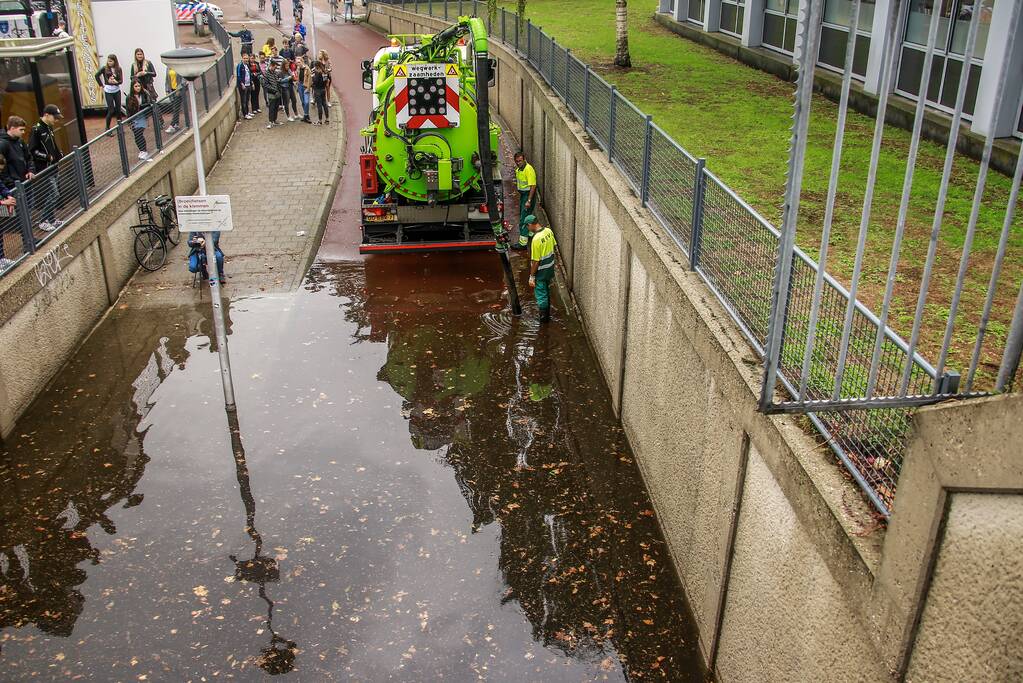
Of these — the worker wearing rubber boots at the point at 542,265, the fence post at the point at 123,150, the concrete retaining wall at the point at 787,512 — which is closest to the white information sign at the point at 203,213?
the worker wearing rubber boots at the point at 542,265

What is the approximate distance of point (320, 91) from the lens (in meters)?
24.3

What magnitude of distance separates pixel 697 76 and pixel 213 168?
1104cm

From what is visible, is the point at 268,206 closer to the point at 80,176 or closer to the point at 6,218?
the point at 80,176

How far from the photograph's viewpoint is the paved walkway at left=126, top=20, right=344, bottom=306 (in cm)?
1392

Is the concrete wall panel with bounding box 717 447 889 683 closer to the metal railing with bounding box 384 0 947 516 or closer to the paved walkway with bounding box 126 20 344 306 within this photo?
the metal railing with bounding box 384 0 947 516

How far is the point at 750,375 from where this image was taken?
585 cm

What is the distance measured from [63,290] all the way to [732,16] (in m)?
18.2

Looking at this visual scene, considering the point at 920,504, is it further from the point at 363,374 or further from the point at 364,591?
the point at 363,374

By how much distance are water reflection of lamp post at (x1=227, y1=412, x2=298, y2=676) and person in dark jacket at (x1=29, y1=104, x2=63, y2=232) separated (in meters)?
3.89

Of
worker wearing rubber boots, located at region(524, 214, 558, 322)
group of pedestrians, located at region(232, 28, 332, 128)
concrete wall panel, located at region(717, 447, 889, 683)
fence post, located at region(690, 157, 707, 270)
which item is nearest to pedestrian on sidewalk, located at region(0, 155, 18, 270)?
worker wearing rubber boots, located at region(524, 214, 558, 322)

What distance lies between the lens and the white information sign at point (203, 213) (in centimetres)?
955

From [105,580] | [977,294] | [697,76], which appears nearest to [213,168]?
[697,76]

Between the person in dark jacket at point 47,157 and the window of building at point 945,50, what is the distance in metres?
12.0

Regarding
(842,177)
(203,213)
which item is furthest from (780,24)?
(203,213)
